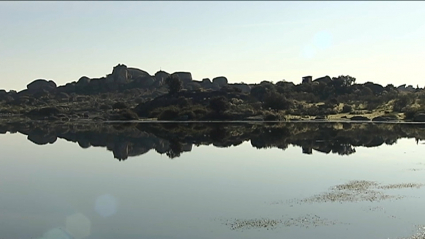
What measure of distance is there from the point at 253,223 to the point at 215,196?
6.21 meters

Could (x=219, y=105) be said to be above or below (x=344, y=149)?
above

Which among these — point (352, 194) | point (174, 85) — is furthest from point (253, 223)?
point (174, 85)

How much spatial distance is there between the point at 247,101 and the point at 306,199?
129943mm

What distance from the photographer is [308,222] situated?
64.7ft

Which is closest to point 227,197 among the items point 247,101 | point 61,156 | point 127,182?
point 127,182

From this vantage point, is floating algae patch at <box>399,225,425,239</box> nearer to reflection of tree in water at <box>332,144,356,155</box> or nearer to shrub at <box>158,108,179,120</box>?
reflection of tree in water at <box>332,144,356,155</box>

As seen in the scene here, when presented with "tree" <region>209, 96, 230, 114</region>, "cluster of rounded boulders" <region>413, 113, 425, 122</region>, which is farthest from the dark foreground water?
"tree" <region>209, 96, 230, 114</region>

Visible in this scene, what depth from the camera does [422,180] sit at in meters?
30.2

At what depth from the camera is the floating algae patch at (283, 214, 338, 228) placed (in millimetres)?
19438

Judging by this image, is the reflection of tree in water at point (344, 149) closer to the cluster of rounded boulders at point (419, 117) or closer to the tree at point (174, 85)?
the cluster of rounded boulders at point (419, 117)

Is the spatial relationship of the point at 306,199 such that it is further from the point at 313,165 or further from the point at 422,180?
the point at 313,165

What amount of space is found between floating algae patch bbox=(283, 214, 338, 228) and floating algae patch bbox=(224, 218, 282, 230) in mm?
501

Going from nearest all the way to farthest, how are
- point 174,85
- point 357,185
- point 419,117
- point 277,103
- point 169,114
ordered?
point 357,185, point 419,117, point 169,114, point 277,103, point 174,85

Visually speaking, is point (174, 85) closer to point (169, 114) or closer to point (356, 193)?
point (169, 114)
